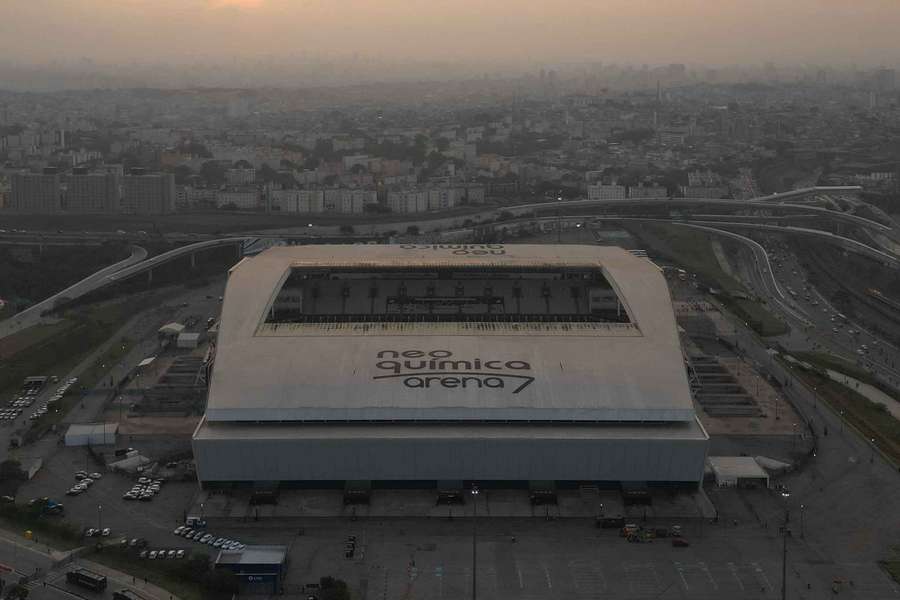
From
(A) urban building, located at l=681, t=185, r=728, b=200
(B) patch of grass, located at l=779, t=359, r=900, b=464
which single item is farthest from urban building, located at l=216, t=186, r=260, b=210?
(B) patch of grass, located at l=779, t=359, r=900, b=464

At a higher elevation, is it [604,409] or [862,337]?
[604,409]

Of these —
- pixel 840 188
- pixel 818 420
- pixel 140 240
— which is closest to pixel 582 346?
pixel 818 420

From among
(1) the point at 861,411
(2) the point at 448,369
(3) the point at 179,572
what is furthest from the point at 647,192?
(3) the point at 179,572

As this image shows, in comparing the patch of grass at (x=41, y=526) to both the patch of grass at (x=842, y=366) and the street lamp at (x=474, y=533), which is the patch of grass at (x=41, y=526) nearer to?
the street lamp at (x=474, y=533)

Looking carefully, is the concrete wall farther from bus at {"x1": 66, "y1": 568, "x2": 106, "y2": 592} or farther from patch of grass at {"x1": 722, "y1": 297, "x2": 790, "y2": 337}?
patch of grass at {"x1": 722, "y1": 297, "x2": 790, "y2": 337}

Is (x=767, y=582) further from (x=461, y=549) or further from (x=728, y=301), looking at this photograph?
(x=728, y=301)

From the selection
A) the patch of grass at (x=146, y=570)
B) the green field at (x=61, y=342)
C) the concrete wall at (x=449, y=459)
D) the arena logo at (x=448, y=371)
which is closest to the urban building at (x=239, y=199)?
the green field at (x=61, y=342)
